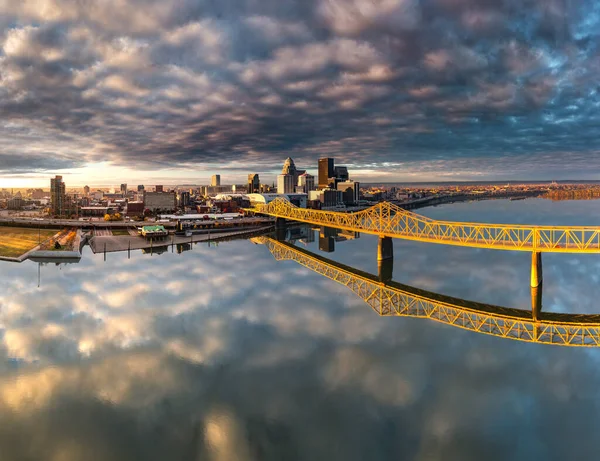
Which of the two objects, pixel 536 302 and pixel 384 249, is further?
pixel 384 249

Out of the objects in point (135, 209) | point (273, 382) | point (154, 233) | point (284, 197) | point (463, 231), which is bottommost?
point (273, 382)

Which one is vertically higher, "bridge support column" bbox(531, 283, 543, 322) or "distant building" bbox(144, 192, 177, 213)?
"distant building" bbox(144, 192, 177, 213)

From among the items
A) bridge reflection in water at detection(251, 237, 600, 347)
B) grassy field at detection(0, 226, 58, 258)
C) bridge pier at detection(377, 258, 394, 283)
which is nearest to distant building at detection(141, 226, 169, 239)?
grassy field at detection(0, 226, 58, 258)

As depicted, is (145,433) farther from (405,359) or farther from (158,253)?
(158,253)

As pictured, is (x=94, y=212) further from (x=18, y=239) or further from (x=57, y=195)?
(x=18, y=239)

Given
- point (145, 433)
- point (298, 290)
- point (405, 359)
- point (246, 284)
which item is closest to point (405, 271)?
point (298, 290)

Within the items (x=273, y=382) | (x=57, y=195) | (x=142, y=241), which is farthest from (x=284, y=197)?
(x=273, y=382)

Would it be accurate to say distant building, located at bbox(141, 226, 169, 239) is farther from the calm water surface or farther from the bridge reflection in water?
the bridge reflection in water
